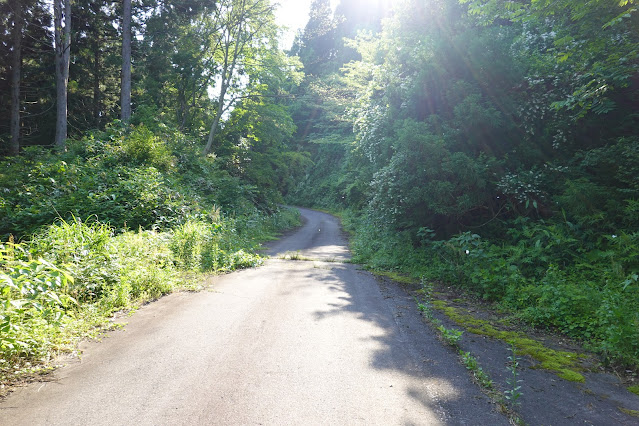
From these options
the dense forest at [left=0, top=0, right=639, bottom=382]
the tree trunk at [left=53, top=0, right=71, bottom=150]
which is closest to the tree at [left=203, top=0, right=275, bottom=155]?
the dense forest at [left=0, top=0, right=639, bottom=382]

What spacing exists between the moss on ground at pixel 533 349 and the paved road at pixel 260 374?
71cm

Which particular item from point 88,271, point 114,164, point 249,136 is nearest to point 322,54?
point 249,136

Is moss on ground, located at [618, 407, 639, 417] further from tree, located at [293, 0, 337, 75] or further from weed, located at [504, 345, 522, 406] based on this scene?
tree, located at [293, 0, 337, 75]

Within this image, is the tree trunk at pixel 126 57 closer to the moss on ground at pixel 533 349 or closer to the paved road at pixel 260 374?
the paved road at pixel 260 374

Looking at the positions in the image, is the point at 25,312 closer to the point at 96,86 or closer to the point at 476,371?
the point at 476,371

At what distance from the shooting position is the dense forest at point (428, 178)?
5.08m

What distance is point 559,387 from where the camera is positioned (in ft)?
11.0

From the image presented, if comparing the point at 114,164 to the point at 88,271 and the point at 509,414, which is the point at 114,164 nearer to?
the point at 88,271

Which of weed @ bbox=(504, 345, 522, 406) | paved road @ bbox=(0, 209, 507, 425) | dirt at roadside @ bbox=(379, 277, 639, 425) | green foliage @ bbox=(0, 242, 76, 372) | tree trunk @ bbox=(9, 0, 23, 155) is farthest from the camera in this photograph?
tree trunk @ bbox=(9, 0, 23, 155)

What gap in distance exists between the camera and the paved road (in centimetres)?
275

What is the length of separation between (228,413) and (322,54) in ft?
161

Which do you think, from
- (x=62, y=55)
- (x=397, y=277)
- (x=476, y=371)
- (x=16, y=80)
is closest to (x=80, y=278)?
(x=476, y=371)

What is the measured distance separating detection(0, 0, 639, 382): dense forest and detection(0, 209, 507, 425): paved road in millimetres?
738

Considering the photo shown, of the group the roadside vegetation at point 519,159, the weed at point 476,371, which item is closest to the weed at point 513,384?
the weed at point 476,371
